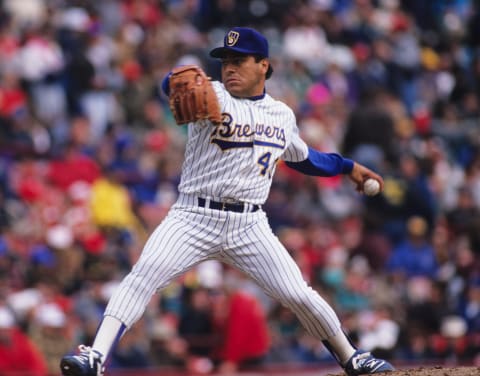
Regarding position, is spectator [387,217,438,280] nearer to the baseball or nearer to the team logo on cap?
the baseball

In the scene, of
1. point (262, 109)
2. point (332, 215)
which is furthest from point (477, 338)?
point (262, 109)

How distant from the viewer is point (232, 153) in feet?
18.6

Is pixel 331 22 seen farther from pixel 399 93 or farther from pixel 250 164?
pixel 250 164

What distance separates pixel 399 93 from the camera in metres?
16.1

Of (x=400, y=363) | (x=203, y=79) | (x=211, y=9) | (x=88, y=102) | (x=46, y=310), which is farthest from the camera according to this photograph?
(x=211, y=9)

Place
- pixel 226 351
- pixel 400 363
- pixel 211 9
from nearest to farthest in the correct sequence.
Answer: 1. pixel 226 351
2. pixel 400 363
3. pixel 211 9

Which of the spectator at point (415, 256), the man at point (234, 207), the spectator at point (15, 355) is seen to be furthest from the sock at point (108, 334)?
the spectator at point (415, 256)

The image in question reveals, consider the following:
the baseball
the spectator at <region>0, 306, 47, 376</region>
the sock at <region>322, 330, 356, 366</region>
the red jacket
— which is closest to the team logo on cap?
the baseball

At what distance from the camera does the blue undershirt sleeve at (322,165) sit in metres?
6.27

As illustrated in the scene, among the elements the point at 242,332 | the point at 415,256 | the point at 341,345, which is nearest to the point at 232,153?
the point at 341,345

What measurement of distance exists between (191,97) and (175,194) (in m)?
6.18

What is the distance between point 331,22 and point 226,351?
7549 millimetres

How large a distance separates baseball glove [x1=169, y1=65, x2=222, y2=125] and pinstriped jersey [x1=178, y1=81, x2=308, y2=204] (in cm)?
14

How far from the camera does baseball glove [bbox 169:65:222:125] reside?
5414 millimetres
